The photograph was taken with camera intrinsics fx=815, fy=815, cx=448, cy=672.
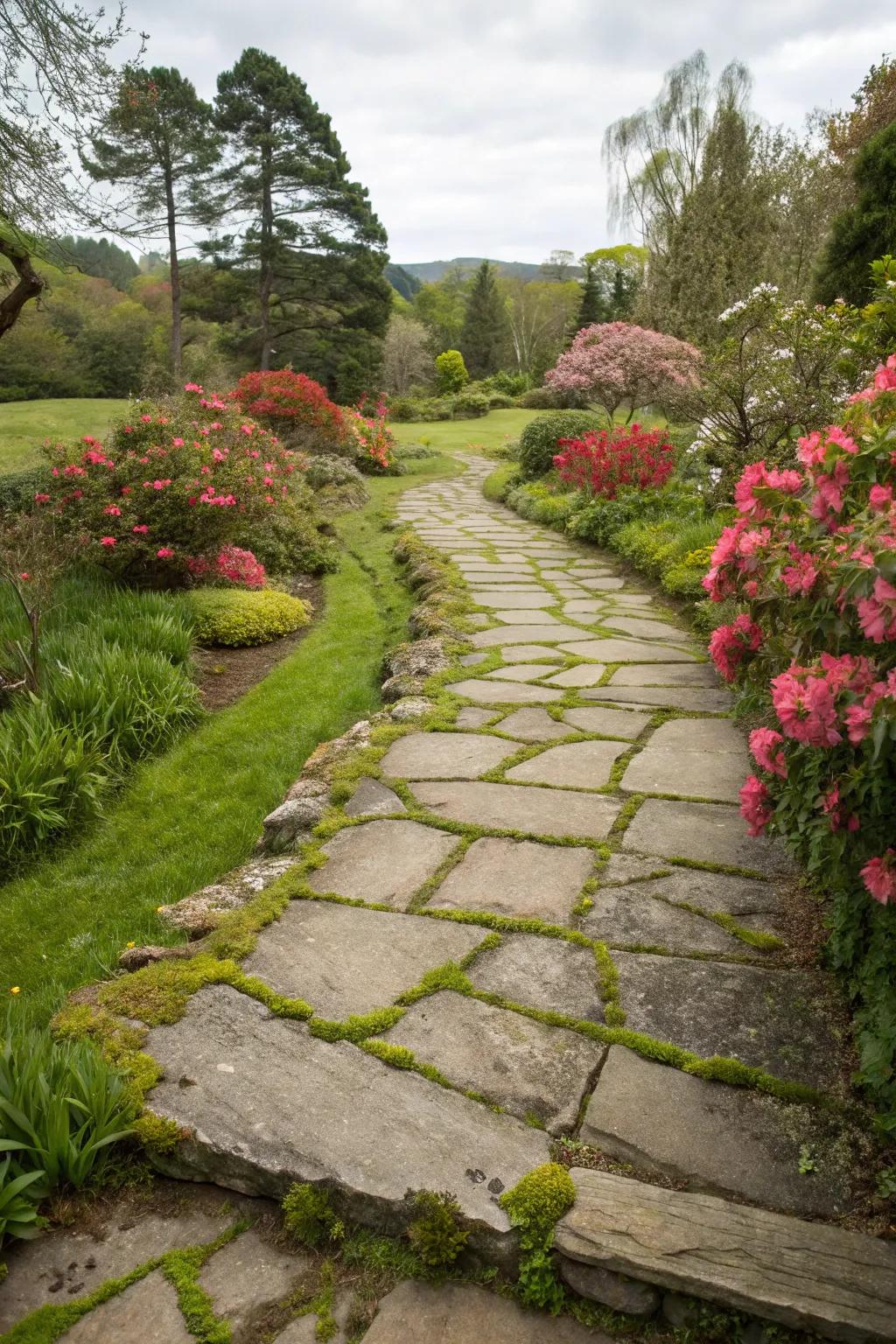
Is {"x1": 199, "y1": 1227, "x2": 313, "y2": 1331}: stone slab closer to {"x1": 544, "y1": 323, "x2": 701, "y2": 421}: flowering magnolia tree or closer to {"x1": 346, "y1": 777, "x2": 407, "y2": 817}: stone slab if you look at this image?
{"x1": 346, "y1": 777, "x2": 407, "y2": 817}: stone slab

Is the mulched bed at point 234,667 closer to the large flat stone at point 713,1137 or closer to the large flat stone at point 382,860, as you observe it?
the large flat stone at point 382,860

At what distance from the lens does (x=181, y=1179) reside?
1627 millimetres

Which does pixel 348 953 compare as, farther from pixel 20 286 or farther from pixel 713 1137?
pixel 20 286

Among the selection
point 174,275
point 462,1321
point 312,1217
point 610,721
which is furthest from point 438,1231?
point 174,275

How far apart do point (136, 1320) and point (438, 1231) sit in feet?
1.68

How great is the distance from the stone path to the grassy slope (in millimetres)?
674

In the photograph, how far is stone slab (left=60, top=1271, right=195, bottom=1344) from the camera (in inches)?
52.1

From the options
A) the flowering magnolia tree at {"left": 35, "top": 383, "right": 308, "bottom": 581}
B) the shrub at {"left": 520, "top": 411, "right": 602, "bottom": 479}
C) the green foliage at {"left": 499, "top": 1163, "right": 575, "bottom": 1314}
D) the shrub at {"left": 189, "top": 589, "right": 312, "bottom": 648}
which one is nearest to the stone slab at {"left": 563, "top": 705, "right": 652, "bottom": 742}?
the green foliage at {"left": 499, "top": 1163, "right": 575, "bottom": 1314}

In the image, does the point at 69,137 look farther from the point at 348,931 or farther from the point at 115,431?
the point at 348,931

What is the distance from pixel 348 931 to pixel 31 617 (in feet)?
10.1

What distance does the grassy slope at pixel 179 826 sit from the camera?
2.79 meters

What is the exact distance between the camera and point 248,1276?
4.69ft

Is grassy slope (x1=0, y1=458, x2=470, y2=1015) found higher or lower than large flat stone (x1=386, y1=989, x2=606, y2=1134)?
lower

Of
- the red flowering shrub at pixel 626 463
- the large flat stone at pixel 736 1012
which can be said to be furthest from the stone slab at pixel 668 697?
the red flowering shrub at pixel 626 463
